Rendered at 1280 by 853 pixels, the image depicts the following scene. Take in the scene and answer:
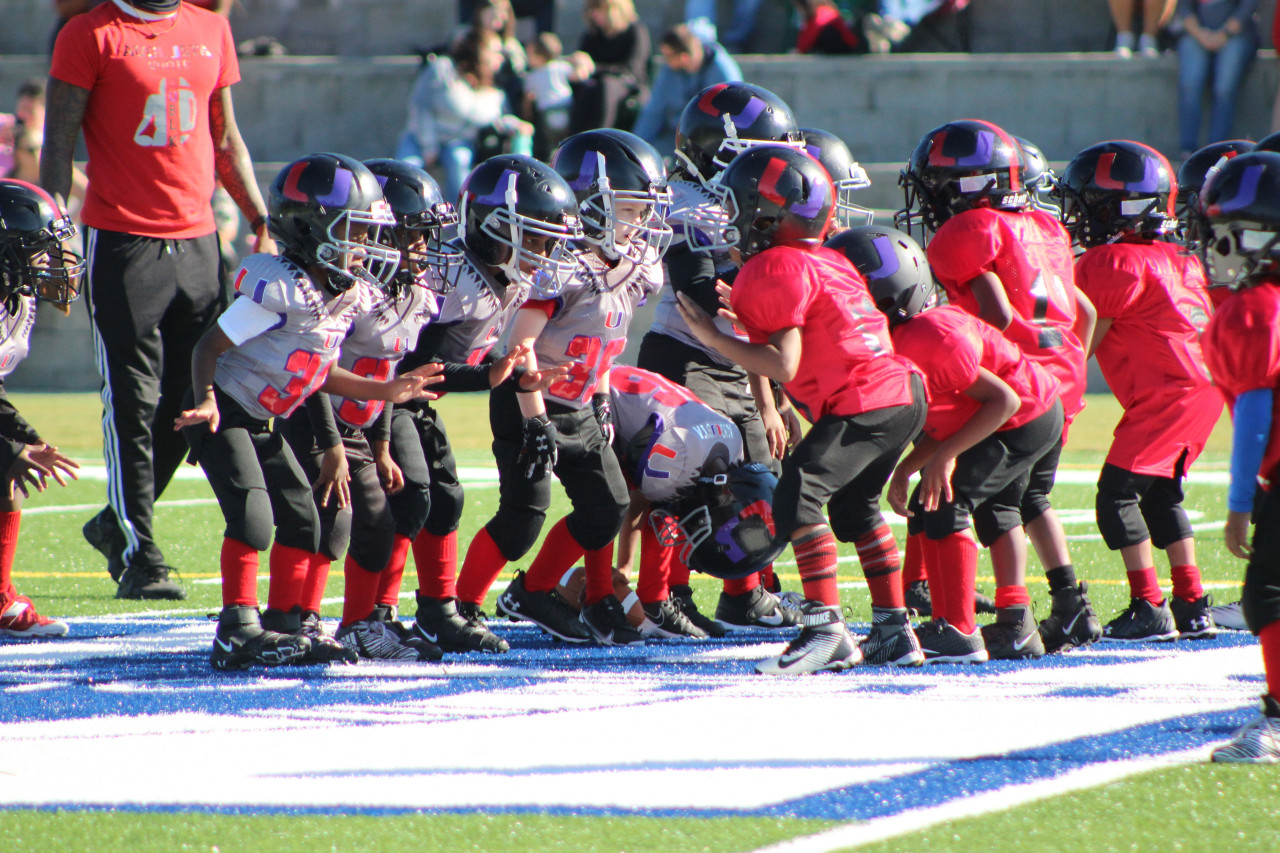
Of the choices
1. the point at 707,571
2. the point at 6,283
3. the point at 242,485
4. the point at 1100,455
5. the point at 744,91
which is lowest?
the point at 1100,455

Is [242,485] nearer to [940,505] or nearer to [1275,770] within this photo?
[940,505]

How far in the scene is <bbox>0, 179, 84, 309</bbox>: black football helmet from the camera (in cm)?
493

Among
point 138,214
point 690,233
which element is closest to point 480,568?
point 690,233

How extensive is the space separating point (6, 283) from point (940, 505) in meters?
2.93

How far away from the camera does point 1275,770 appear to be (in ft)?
10.5

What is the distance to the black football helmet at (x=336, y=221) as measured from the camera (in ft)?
14.4

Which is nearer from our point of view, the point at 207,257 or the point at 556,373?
the point at 556,373

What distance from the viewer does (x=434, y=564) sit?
489 cm

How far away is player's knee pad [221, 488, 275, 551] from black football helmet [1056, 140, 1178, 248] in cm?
275

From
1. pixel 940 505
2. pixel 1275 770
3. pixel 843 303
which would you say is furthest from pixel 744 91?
pixel 1275 770

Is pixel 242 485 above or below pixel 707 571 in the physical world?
above

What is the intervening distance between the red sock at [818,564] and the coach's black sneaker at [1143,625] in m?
0.99

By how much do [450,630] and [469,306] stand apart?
3.22 feet

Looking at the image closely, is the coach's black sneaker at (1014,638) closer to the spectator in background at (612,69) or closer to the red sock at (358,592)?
the red sock at (358,592)
